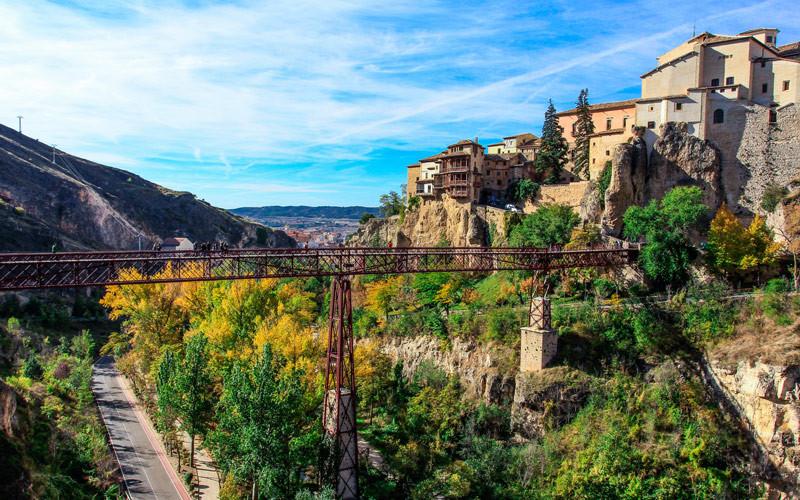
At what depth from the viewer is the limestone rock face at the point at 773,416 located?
21672mm

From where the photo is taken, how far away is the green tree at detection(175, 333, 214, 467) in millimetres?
24203

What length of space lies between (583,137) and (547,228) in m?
15.2

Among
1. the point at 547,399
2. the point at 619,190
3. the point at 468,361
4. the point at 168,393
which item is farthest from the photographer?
the point at 619,190

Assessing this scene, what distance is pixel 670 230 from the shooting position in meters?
31.9

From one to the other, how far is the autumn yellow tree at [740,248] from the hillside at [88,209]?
69.2 m

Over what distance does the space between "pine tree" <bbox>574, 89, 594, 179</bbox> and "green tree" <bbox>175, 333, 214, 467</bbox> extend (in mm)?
34434

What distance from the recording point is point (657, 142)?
36656mm

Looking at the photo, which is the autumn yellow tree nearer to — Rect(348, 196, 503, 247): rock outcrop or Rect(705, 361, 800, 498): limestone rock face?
Rect(705, 361, 800, 498): limestone rock face

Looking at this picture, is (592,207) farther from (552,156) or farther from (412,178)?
(412,178)

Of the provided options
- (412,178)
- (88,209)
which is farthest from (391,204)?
(88,209)

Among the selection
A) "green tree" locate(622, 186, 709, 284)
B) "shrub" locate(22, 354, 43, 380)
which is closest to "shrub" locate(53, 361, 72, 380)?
"shrub" locate(22, 354, 43, 380)

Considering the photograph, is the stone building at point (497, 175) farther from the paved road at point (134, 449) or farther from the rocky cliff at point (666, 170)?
the paved road at point (134, 449)

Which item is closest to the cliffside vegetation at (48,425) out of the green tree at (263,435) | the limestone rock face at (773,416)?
the green tree at (263,435)

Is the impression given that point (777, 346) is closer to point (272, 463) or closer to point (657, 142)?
point (657, 142)
